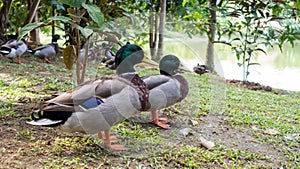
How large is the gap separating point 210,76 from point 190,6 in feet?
11.8

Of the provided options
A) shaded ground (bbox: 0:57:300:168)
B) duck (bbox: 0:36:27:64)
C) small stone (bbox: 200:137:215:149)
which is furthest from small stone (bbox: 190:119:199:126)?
duck (bbox: 0:36:27:64)

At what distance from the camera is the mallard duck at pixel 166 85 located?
7.89 feet

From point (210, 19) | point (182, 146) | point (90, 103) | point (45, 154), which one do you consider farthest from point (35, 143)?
point (210, 19)

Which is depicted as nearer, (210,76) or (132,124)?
(132,124)

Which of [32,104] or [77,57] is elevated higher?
[77,57]

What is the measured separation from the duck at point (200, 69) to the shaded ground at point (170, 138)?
43 millimetres

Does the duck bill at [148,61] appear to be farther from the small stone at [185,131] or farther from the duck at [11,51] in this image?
the duck at [11,51]

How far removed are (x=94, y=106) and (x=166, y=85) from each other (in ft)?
2.27

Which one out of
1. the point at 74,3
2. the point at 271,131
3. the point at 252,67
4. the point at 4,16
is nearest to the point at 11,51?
the point at 4,16

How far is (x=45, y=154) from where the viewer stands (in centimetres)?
204

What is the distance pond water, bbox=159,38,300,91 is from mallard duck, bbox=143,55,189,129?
0.11 m

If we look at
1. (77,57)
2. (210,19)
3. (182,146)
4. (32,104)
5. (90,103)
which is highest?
(210,19)

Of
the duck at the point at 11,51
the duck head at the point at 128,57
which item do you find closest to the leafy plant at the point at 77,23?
the duck head at the point at 128,57

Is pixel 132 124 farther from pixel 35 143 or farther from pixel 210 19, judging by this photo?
pixel 210 19
